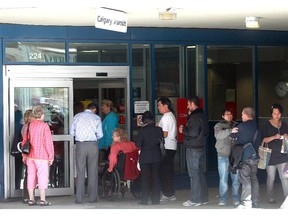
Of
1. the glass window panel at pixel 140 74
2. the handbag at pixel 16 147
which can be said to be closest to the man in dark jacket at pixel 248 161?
the glass window panel at pixel 140 74

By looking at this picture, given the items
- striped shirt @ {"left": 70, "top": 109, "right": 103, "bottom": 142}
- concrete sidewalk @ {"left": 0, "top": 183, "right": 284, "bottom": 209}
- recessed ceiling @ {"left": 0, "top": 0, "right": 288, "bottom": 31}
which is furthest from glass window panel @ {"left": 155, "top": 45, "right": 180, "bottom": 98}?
striped shirt @ {"left": 70, "top": 109, "right": 103, "bottom": 142}

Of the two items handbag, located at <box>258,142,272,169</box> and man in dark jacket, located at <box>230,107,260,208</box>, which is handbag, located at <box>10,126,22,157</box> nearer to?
man in dark jacket, located at <box>230,107,260,208</box>

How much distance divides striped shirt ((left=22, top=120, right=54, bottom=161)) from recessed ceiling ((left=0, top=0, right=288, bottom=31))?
1.88 meters

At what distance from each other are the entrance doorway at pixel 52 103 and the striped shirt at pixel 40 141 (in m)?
1.16

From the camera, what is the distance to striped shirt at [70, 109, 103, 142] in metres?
13.1

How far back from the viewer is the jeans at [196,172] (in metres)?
12.7

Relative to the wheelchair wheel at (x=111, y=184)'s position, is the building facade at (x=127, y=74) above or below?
above

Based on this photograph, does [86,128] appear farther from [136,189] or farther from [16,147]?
[136,189]

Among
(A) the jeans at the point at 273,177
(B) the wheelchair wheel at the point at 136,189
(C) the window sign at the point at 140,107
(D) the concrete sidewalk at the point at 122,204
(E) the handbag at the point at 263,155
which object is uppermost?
(C) the window sign at the point at 140,107

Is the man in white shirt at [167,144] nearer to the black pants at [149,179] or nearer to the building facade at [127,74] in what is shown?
the black pants at [149,179]

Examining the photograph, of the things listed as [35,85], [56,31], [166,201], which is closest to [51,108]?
[35,85]

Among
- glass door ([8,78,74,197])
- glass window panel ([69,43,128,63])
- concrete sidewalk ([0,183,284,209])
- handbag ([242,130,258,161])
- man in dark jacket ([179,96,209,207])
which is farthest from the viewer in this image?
glass window panel ([69,43,128,63])

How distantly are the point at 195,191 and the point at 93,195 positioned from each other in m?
1.85

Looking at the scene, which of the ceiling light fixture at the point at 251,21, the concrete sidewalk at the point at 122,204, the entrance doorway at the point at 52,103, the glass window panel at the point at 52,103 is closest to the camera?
the concrete sidewalk at the point at 122,204
